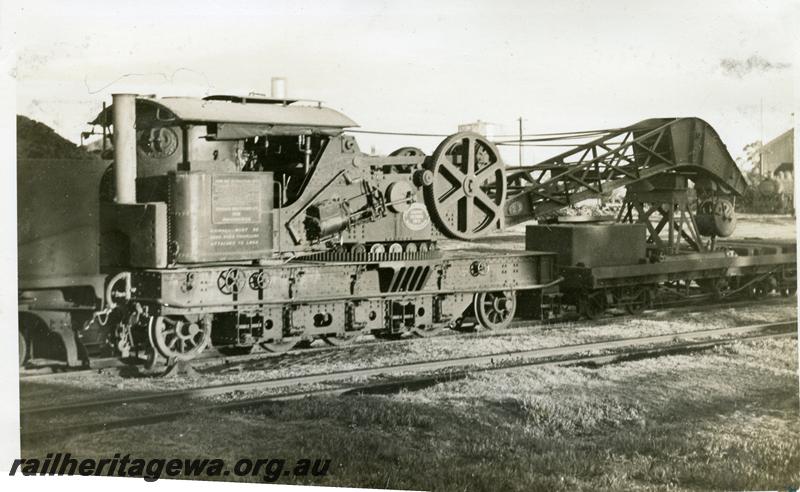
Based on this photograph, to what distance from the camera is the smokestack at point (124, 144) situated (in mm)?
11492

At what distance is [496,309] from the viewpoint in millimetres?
13844

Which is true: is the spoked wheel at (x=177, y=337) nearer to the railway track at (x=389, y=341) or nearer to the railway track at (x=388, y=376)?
the railway track at (x=389, y=341)

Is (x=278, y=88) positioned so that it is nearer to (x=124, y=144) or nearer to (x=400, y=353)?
(x=124, y=144)

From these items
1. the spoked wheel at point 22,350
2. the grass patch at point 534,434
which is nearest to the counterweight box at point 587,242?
the grass patch at point 534,434

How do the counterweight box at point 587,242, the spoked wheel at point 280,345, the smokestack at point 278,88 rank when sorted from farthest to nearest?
the counterweight box at point 587,242 → the spoked wheel at point 280,345 → the smokestack at point 278,88

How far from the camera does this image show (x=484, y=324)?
13781mm

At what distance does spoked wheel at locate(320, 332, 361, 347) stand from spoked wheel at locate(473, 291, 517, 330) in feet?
6.43

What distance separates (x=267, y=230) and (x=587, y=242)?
5.36 metres

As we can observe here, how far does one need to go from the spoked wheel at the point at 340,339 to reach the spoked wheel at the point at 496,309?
1961 mm

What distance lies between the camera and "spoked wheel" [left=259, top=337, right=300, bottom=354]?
1225cm

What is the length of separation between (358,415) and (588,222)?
6.02 meters

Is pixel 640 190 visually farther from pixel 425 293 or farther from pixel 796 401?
pixel 796 401

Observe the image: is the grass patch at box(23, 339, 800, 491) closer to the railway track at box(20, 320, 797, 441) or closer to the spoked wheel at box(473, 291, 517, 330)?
the railway track at box(20, 320, 797, 441)

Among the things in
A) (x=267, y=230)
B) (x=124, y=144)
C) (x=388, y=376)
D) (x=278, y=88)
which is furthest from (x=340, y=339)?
(x=124, y=144)
